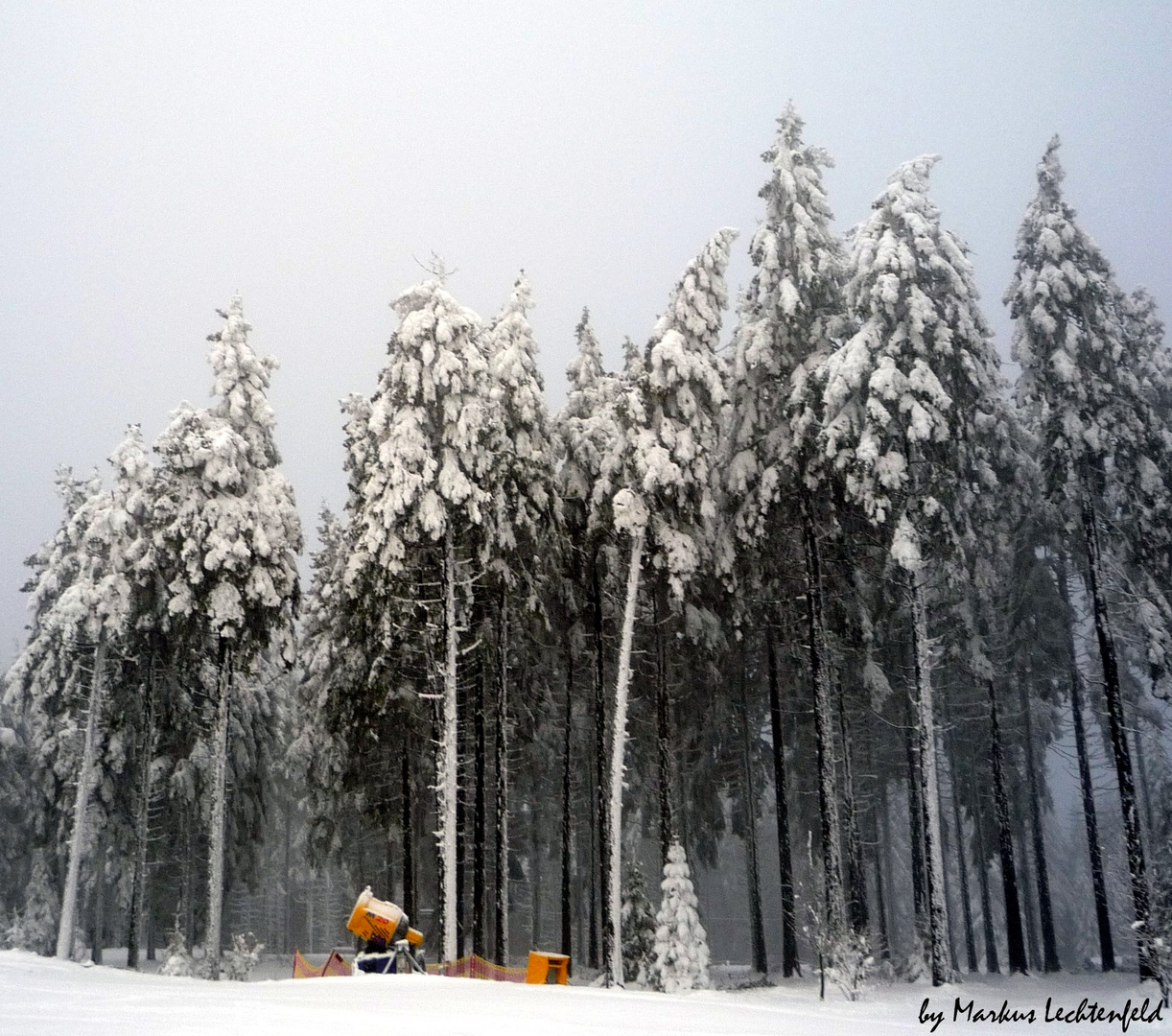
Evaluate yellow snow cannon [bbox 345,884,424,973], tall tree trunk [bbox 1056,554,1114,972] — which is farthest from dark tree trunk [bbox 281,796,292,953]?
tall tree trunk [bbox 1056,554,1114,972]

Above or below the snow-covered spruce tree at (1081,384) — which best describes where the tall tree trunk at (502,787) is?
below

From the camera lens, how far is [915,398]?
24.1 meters

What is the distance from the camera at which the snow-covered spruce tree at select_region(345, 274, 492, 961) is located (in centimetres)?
2494

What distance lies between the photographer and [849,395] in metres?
25.3

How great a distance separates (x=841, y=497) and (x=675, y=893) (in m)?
10.2

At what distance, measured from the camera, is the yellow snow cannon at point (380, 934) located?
60.7 feet

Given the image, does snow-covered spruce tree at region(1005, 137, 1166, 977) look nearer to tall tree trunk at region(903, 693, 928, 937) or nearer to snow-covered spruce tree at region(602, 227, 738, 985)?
tall tree trunk at region(903, 693, 928, 937)

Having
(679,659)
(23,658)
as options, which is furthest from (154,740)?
(679,659)

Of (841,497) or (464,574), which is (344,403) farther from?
(841,497)

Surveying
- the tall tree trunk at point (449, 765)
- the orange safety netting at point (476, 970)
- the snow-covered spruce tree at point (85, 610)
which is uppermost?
the snow-covered spruce tree at point (85, 610)

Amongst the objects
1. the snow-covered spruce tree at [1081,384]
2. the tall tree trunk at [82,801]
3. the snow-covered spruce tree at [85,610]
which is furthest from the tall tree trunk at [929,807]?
the tall tree trunk at [82,801]

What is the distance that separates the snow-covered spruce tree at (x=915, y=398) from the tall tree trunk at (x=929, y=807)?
31 mm

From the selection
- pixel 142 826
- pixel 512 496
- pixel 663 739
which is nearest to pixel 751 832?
pixel 663 739

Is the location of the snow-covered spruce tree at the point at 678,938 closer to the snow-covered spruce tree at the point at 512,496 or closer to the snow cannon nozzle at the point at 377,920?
the snow-covered spruce tree at the point at 512,496
